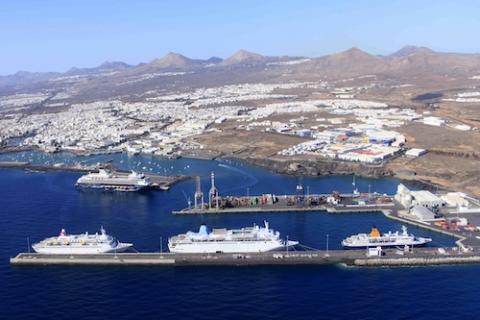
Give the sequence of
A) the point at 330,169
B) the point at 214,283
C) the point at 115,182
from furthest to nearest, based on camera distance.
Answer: the point at 330,169 < the point at 115,182 < the point at 214,283

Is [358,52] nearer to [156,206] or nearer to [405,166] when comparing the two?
[405,166]

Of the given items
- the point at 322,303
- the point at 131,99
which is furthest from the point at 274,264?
the point at 131,99

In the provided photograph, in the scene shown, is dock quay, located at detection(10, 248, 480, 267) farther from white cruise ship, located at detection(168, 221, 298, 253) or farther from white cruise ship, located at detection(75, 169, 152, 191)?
white cruise ship, located at detection(75, 169, 152, 191)

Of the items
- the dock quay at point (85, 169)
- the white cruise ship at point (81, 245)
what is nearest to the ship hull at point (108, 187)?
the dock quay at point (85, 169)

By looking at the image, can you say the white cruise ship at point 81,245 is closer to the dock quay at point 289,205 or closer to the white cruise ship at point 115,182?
the dock quay at point 289,205

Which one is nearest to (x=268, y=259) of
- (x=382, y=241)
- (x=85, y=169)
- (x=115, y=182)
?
(x=382, y=241)

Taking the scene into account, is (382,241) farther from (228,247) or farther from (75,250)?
(75,250)
